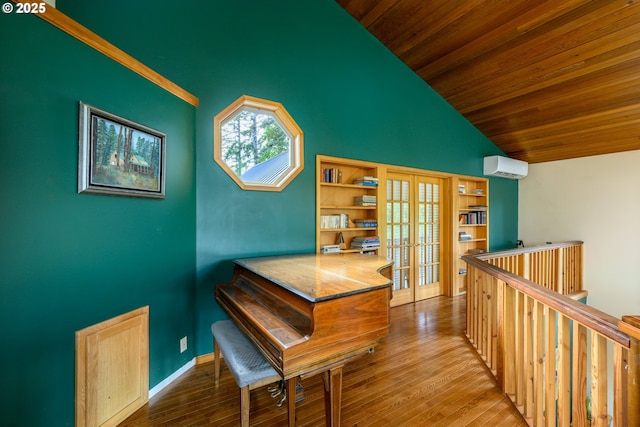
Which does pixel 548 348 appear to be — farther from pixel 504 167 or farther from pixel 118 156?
pixel 504 167

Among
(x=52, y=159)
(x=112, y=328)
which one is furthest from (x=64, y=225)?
(x=112, y=328)

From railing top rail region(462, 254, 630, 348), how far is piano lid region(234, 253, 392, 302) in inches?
33.6

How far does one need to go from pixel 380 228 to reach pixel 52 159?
3191mm

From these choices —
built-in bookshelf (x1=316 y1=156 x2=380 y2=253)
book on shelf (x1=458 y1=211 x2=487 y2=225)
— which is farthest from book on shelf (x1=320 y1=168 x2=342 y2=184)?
book on shelf (x1=458 y1=211 x2=487 y2=225)

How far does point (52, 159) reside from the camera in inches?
53.6

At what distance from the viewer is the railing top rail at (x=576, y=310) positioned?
1014 mm

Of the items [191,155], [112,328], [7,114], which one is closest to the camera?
[7,114]

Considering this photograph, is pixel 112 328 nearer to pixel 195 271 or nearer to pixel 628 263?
pixel 195 271

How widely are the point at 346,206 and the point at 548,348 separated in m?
2.30

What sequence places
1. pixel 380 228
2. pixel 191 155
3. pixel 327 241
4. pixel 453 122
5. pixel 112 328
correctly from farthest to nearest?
pixel 453 122
pixel 380 228
pixel 327 241
pixel 191 155
pixel 112 328

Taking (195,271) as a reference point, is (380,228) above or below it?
above

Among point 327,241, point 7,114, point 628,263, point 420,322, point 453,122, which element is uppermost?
point 453,122

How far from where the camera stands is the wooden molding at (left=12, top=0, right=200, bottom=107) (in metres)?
1.33

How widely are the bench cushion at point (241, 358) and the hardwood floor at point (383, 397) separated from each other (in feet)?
1.64
